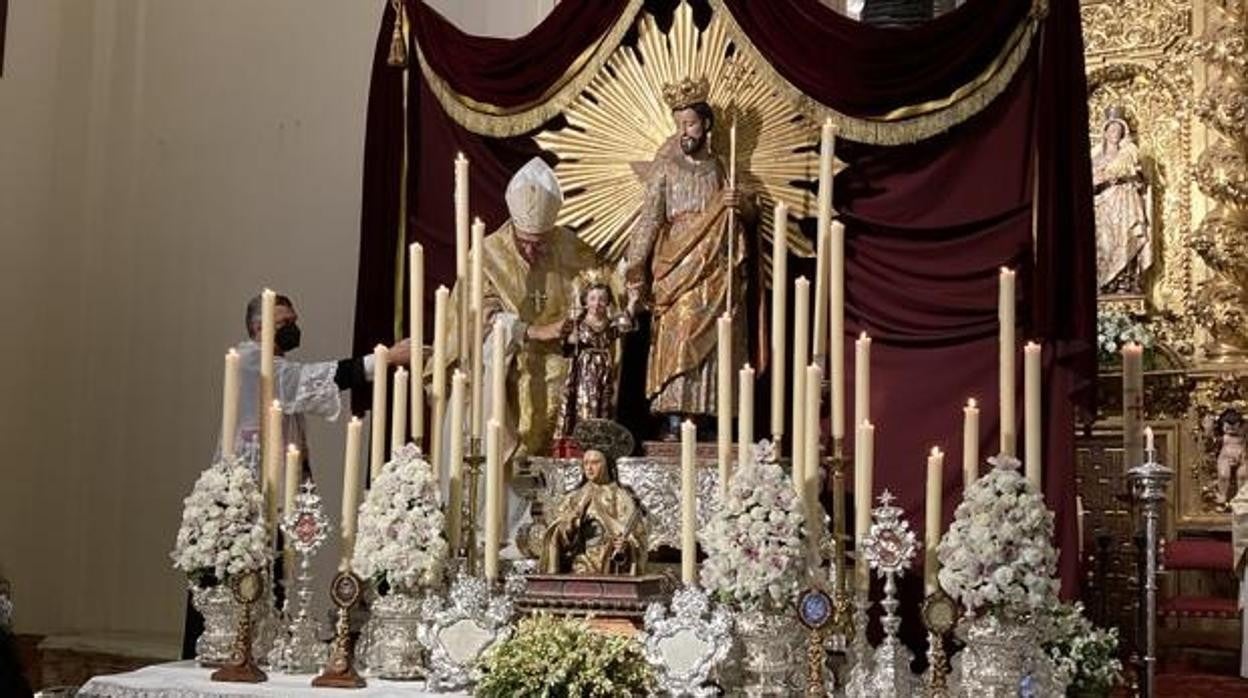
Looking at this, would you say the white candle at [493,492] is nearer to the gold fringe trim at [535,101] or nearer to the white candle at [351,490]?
the white candle at [351,490]

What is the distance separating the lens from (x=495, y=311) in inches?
238

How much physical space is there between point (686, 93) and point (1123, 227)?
3764 mm

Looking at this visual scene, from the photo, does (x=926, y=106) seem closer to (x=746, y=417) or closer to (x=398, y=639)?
(x=746, y=417)

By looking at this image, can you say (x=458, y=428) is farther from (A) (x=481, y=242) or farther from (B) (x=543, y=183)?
(B) (x=543, y=183)

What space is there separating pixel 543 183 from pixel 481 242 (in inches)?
56.1

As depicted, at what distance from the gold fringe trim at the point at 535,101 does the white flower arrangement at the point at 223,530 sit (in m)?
2.50

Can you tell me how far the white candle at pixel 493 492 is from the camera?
4383mm

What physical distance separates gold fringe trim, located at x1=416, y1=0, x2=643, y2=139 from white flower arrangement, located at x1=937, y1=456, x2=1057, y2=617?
10.4ft

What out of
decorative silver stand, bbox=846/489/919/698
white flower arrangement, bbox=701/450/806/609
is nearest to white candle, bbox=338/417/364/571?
white flower arrangement, bbox=701/450/806/609

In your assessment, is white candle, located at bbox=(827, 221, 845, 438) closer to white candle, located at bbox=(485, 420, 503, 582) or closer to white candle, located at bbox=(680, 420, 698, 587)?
white candle, located at bbox=(680, 420, 698, 587)

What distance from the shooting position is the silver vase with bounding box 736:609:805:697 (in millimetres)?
4086

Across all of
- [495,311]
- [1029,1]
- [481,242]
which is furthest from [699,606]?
[1029,1]

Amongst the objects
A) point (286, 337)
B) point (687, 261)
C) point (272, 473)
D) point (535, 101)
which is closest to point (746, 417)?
point (272, 473)

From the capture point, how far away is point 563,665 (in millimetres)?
3918
